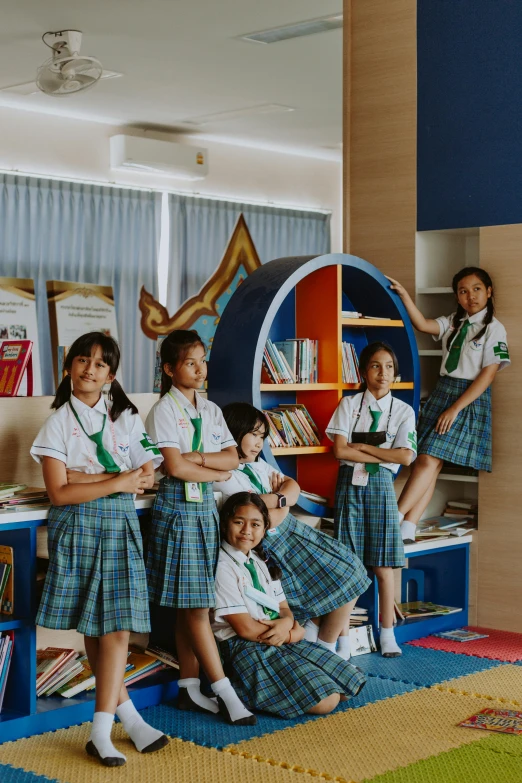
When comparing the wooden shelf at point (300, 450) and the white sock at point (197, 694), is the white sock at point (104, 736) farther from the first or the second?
the wooden shelf at point (300, 450)

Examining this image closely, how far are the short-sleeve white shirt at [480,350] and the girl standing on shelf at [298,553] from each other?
1.22m

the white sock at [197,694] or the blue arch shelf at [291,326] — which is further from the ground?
the blue arch shelf at [291,326]

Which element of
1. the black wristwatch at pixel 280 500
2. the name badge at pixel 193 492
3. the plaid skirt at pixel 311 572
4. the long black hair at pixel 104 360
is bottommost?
the plaid skirt at pixel 311 572

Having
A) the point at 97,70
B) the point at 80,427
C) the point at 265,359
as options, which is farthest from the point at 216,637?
the point at 97,70

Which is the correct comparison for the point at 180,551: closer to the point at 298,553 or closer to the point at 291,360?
the point at 298,553

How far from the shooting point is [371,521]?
4.28 metres

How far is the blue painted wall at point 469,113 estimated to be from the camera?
4766 millimetres

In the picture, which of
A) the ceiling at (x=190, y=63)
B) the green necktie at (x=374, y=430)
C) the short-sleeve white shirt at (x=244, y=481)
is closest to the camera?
the short-sleeve white shirt at (x=244, y=481)

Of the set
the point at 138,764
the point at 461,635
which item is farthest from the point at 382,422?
the point at 138,764

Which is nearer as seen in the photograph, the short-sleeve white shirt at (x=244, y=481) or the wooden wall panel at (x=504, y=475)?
the short-sleeve white shirt at (x=244, y=481)

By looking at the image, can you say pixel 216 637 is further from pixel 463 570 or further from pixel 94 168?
pixel 94 168

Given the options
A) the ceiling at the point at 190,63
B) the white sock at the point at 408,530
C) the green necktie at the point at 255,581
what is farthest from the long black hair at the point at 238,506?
the ceiling at the point at 190,63

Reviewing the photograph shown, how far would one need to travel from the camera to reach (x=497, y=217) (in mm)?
4809

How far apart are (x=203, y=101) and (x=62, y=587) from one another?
18.8 ft
